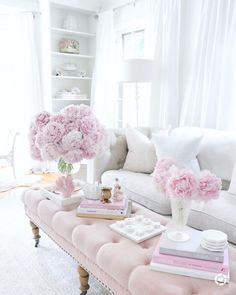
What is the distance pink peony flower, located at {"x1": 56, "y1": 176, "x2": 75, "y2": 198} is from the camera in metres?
2.00

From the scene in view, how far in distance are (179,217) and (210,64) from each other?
2175 millimetres

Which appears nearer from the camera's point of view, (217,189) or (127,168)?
(217,189)

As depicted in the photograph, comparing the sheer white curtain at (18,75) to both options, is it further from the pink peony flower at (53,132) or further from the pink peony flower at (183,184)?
the pink peony flower at (183,184)

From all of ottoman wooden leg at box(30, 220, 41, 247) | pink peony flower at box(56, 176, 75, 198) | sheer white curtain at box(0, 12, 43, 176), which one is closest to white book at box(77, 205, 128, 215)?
pink peony flower at box(56, 176, 75, 198)

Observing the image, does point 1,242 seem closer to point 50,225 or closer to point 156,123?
point 50,225

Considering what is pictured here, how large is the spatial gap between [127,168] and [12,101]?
253cm

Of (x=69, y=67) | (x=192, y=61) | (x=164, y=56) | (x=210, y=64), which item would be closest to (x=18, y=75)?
(x=69, y=67)

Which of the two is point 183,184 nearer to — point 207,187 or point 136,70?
point 207,187

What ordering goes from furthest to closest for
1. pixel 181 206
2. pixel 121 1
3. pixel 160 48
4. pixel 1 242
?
1. pixel 121 1
2. pixel 160 48
3. pixel 1 242
4. pixel 181 206

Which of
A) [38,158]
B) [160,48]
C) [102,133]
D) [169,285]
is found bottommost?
[169,285]

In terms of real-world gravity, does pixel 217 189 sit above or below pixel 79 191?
above

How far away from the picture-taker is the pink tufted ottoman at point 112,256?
45.1 inches

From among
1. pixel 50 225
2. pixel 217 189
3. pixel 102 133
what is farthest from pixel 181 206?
pixel 50 225

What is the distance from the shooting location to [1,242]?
8.05 ft
